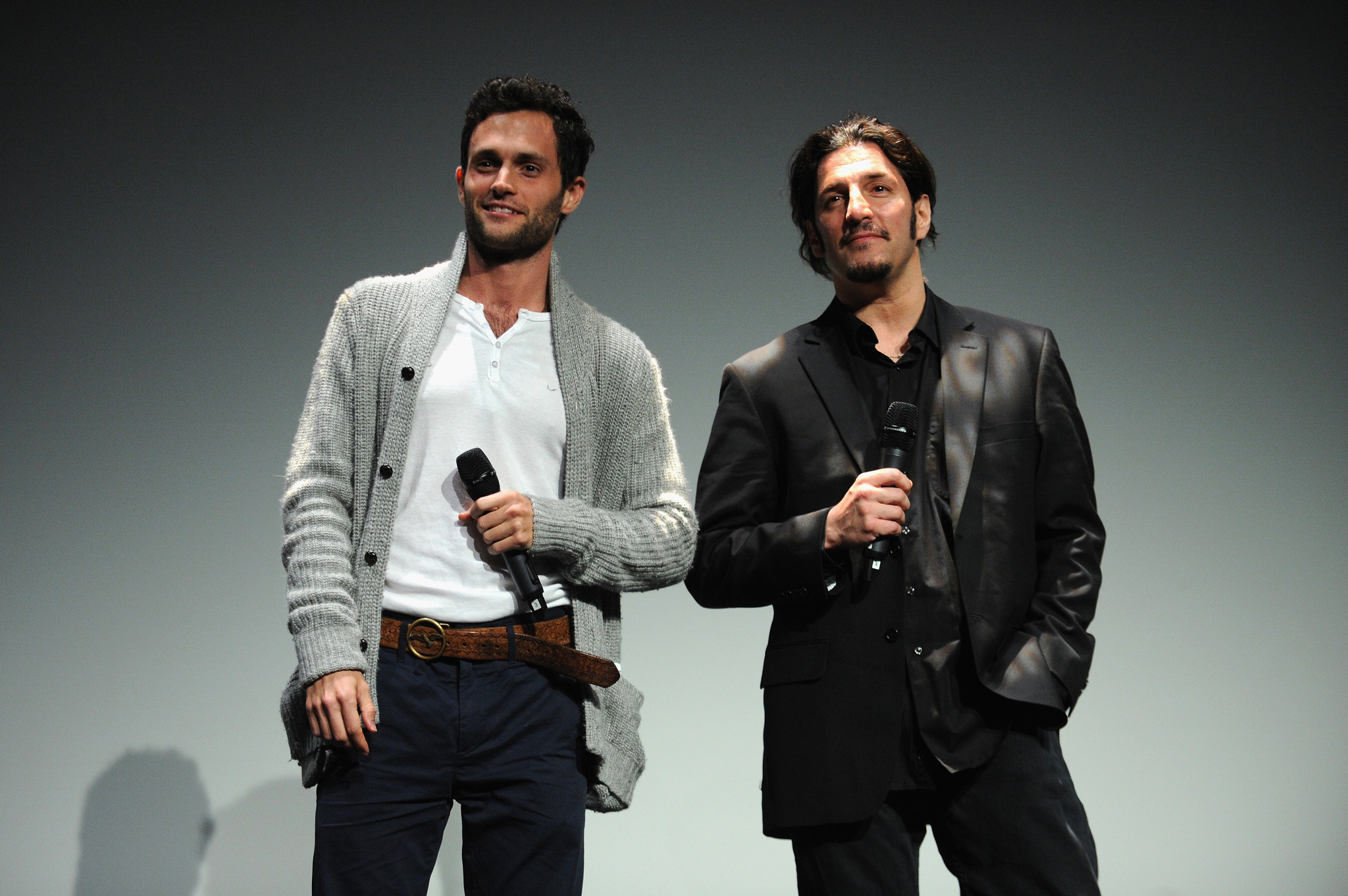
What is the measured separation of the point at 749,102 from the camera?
3543 millimetres

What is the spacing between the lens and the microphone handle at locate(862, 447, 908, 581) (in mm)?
1771

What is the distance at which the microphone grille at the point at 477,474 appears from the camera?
5.38 ft

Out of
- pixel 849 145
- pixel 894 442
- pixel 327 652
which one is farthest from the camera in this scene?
pixel 849 145

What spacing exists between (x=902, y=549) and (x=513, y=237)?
0.81 meters

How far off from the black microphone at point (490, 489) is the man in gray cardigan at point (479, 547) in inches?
0.9

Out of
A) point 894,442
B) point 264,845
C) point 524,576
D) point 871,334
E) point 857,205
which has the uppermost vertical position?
point 857,205

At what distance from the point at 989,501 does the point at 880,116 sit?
2031mm

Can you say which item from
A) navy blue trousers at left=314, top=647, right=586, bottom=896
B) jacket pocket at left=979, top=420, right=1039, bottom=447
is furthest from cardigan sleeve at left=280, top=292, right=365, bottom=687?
jacket pocket at left=979, top=420, right=1039, bottom=447

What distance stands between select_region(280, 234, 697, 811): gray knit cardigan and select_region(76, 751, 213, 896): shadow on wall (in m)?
1.83

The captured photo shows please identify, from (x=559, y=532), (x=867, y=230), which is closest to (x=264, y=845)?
(x=559, y=532)

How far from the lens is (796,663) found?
1.87 meters

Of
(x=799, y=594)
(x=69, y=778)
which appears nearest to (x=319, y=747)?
(x=799, y=594)

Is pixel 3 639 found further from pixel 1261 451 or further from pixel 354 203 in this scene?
pixel 1261 451

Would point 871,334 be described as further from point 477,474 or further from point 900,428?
point 477,474
